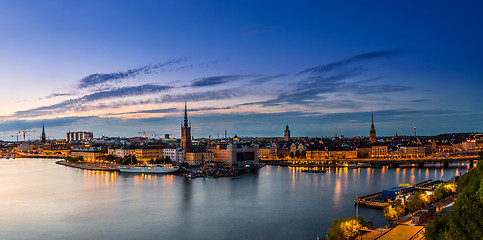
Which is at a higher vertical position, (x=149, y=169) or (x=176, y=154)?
(x=176, y=154)

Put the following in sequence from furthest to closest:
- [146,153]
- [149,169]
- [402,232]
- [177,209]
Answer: [146,153] < [149,169] < [177,209] < [402,232]

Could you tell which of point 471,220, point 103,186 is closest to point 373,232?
point 471,220

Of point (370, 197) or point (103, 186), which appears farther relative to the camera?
point (103, 186)

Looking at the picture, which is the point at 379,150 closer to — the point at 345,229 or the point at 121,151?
the point at 121,151

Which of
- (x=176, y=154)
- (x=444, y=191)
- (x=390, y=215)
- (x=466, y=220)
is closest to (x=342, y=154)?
(x=176, y=154)

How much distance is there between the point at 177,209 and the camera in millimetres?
12734

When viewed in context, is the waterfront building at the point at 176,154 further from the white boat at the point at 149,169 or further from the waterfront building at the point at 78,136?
the waterfront building at the point at 78,136

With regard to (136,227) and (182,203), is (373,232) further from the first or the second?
(182,203)

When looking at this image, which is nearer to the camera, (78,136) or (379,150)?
(379,150)

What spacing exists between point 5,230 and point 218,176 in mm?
14003

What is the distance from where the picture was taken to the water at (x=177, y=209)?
32.3ft

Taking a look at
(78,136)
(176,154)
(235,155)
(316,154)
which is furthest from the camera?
(78,136)

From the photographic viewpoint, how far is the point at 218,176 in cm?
2341

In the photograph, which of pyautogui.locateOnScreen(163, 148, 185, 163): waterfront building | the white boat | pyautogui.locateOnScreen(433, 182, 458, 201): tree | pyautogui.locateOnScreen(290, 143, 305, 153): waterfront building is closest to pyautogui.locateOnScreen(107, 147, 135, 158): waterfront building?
pyautogui.locateOnScreen(163, 148, 185, 163): waterfront building
